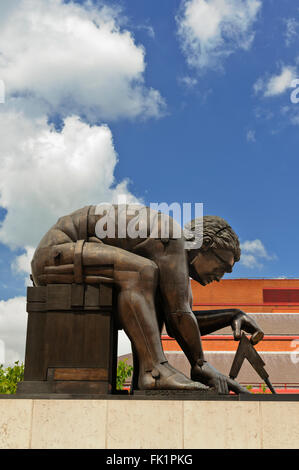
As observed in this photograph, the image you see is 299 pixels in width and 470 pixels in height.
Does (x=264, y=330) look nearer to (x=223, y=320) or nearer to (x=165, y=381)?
(x=223, y=320)

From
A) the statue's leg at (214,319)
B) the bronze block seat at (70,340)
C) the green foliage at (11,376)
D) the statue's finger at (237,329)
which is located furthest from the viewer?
the green foliage at (11,376)

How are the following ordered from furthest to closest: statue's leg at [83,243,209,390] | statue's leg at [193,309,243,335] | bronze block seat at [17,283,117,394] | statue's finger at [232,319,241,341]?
statue's leg at [193,309,243,335], statue's finger at [232,319,241,341], statue's leg at [83,243,209,390], bronze block seat at [17,283,117,394]

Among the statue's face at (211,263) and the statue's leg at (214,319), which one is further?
the statue's leg at (214,319)

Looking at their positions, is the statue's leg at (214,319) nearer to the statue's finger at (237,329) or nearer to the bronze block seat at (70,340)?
the statue's finger at (237,329)

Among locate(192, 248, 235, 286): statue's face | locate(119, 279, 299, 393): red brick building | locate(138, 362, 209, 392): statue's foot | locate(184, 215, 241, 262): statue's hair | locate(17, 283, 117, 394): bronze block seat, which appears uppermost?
locate(119, 279, 299, 393): red brick building

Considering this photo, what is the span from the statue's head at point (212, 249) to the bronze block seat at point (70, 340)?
3.94 ft

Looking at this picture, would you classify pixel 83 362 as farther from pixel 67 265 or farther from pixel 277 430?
pixel 277 430

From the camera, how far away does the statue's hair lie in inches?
261

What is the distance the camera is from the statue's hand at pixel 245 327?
6535 mm

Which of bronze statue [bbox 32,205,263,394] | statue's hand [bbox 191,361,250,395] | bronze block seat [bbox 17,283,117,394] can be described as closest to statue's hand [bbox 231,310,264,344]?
bronze statue [bbox 32,205,263,394]

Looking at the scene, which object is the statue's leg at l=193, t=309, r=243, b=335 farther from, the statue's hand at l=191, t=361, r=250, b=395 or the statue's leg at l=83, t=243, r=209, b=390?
the statue's leg at l=83, t=243, r=209, b=390

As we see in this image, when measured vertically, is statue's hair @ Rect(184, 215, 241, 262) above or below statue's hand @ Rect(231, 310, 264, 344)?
above

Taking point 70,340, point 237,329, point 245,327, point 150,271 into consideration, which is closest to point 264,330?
point 245,327

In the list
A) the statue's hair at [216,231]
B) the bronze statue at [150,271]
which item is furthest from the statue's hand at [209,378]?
the statue's hair at [216,231]
